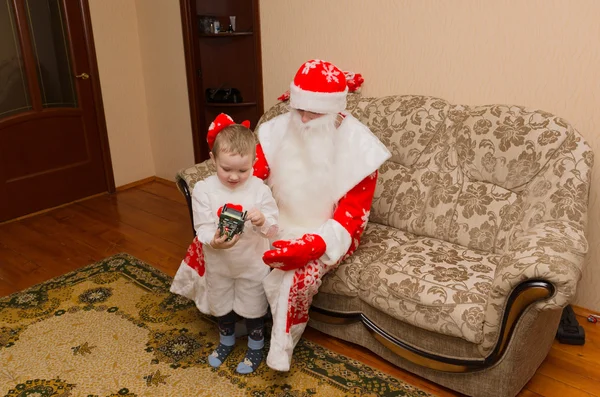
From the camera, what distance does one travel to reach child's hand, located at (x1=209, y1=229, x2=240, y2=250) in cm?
180

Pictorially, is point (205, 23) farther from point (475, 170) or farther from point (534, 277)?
point (534, 277)

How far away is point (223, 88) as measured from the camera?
13.0 feet

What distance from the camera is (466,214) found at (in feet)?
Result: 7.64

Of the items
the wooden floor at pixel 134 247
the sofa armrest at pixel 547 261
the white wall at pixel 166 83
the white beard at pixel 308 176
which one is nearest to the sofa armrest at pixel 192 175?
the white beard at pixel 308 176

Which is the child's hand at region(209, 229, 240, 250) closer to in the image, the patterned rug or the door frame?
the patterned rug

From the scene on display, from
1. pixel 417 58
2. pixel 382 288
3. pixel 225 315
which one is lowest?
pixel 225 315

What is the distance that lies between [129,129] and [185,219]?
1088mm

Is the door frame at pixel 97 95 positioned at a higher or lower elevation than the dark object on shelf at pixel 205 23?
lower

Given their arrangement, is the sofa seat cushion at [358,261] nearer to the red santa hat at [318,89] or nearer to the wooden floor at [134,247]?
the wooden floor at [134,247]

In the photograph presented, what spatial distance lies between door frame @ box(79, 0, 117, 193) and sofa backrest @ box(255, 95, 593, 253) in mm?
2225

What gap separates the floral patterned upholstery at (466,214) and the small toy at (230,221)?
58 centimetres

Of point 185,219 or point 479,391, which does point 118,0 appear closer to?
point 185,219

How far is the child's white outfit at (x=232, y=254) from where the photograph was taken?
194 centimetres

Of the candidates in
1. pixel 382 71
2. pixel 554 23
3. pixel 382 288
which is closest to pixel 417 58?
pixel 382 71
